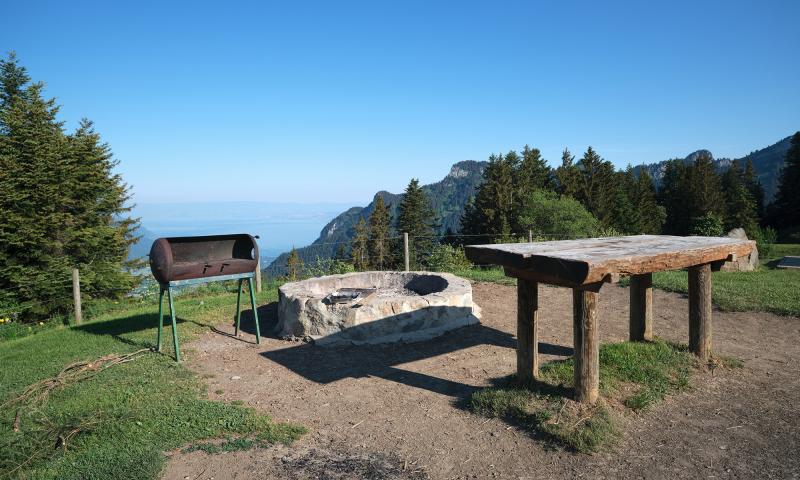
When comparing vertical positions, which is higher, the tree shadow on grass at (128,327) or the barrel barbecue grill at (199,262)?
the barrel barbecue grill at (199,262)

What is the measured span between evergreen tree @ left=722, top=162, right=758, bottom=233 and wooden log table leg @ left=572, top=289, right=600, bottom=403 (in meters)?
45.0

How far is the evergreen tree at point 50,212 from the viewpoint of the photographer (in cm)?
1340

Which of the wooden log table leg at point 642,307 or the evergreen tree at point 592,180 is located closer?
the wooden log table leg at point 642,307

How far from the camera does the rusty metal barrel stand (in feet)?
19.5

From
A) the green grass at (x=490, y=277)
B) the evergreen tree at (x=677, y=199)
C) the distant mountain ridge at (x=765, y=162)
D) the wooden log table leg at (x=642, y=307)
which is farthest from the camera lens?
the distant mountain ridge at (x=765, y=162)

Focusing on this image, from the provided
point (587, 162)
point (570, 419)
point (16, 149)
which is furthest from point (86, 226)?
point (587, 162)

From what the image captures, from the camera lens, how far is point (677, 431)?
12.5ft

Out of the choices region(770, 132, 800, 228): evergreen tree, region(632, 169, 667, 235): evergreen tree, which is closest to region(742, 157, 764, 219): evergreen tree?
region(770, 132, 800, 228): evergreen tree

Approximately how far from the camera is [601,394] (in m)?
4.31

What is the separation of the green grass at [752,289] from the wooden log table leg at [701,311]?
9.99ft

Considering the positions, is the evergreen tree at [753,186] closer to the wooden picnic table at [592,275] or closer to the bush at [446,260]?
the bush at [446,260]

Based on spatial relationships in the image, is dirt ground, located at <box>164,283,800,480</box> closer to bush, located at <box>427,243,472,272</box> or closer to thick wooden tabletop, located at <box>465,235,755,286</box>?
thick wooden tabletop, located at <box>465,235,755,286</box>

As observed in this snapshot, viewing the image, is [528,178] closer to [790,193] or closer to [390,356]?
[790,193]

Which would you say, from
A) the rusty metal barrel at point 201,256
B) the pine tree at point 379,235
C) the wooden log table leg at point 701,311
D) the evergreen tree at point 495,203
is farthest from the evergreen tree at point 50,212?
the evergreen tree at point 495,203
